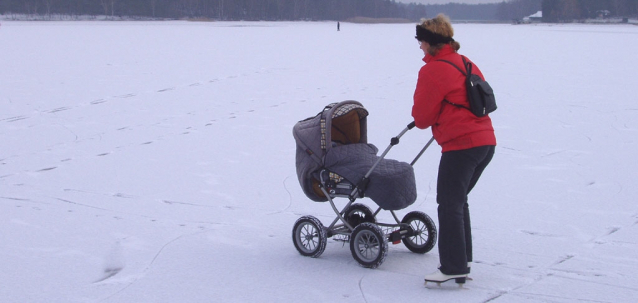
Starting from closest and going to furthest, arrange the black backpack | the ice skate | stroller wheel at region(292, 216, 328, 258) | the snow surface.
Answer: the black backpack, the ice skate, the snow surface, stroller wheel at region(292, 216, 328, 258)

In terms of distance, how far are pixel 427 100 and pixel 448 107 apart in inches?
4.4

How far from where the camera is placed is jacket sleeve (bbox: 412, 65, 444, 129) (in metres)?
3.39

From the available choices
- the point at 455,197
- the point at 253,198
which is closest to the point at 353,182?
the point at 455,197

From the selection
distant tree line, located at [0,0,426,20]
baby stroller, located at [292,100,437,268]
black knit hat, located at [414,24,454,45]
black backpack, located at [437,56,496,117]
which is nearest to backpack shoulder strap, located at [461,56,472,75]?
black backpack, located at [437,56,496,117]

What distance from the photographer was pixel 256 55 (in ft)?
67.2

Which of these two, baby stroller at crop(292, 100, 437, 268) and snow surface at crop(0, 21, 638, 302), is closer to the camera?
snow surface at crop(0, 21, 638, 302)

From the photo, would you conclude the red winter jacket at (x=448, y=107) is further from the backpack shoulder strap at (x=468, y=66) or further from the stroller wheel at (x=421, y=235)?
the stroller wheel at (x=421, y=235)

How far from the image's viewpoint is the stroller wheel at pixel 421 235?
4.13 meters

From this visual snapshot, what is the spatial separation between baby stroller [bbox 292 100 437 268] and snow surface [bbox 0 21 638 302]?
12cm

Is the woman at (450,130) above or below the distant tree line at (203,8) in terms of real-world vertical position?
below

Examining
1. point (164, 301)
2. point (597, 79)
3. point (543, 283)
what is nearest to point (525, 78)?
point (597, 79)

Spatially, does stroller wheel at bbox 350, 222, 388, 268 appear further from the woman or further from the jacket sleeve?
the jacket sleeve

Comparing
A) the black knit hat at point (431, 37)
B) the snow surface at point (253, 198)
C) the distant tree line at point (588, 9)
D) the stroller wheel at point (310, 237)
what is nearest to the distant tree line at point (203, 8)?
the distant tree line at point (588, 9)

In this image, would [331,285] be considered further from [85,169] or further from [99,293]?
[85,169]
